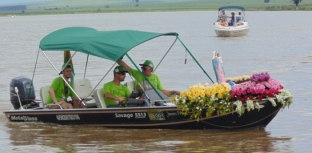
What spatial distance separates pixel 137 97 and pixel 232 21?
35410mm

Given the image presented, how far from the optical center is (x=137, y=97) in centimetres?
1431

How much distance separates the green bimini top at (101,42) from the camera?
44.7 ft

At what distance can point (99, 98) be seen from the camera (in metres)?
14.2

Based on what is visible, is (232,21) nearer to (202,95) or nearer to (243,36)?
(243,36)

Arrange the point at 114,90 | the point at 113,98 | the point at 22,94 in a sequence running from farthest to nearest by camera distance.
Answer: the point at 22,94
the point at 114,90
the point at 113,98

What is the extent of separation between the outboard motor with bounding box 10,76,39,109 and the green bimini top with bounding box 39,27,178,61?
1154 millimetres

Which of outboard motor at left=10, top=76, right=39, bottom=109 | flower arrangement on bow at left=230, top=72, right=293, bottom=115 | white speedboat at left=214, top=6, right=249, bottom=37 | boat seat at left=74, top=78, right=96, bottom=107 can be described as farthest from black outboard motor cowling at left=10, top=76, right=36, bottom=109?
white speedboat at left=214, top=6, right=249, bottom=37

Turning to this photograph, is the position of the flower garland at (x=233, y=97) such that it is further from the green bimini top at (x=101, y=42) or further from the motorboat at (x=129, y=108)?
the green bimini top at (x=101, y=42)

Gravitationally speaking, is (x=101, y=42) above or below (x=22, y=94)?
above

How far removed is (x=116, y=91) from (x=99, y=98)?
36 centimetres

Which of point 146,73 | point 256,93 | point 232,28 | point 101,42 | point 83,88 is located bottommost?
point 232,28

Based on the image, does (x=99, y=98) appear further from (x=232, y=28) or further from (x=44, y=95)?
(x=232, y=28)

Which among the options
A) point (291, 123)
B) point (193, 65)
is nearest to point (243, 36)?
point (193, 65)

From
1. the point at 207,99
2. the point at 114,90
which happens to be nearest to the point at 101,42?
the point at 114,90
